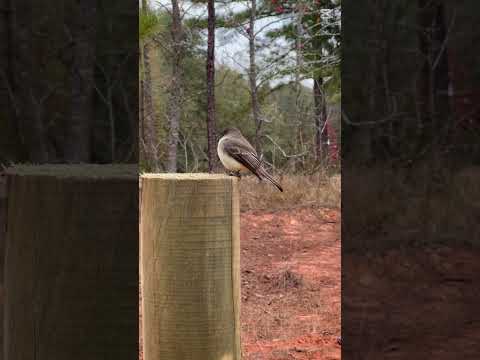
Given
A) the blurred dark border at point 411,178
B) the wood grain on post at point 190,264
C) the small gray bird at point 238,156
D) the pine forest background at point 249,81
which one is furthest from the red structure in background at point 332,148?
the blurred dark border at point 411,178

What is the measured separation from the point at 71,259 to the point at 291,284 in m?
3.50

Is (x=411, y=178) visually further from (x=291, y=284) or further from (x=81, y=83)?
(x=291, y=284)

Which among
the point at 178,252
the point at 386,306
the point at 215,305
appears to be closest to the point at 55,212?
the point at 178,252

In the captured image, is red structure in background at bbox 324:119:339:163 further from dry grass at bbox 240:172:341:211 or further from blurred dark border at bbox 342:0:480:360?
blurred dark border at bbox 342:0:480:360

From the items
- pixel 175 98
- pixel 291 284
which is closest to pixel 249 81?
pixel 175 98

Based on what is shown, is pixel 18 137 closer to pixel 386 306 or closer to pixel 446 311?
pixel 386 306

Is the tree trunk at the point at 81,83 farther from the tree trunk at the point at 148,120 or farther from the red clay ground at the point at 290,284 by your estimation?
the tree trunk at the point at 148,120

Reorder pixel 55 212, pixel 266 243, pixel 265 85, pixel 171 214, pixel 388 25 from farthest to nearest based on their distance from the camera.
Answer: pixel 265 85 → pixel 266 243 → pixel 171 214 → pixel 388 25 → pixel 55 212

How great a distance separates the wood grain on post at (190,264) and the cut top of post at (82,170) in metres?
0.51

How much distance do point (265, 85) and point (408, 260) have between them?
43.6 ft

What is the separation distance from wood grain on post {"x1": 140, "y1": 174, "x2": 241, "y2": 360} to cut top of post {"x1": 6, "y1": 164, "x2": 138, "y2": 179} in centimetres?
51

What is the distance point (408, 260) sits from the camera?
1.81m

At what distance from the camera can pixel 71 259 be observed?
165cm

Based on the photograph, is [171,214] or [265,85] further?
[265,85]
